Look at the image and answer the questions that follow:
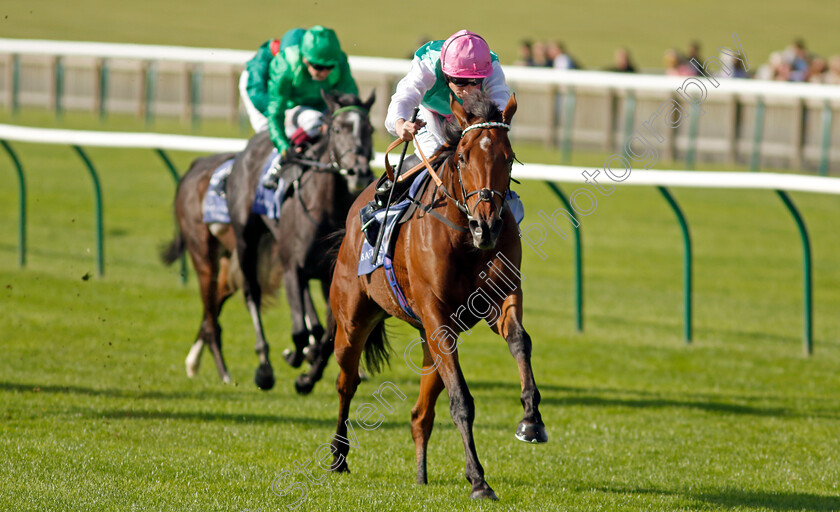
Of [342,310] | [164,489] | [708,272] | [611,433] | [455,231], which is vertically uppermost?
[455,231]

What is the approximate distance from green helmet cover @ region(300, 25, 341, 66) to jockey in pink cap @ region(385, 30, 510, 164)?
1771 millimetres

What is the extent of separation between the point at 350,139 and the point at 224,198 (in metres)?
1.58

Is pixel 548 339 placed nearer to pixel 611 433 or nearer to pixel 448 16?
pixel 611 433

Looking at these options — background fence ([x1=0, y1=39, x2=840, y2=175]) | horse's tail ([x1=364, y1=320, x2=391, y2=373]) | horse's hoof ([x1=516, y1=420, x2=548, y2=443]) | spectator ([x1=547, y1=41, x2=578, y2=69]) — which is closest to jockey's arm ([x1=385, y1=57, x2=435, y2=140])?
horse's tail ([x1=364, y1=320, x2=391, y2=373])

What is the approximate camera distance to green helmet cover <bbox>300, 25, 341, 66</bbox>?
6.96m

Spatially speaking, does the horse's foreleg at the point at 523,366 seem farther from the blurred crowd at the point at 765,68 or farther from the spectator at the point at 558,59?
the spectator at the point at 558,59

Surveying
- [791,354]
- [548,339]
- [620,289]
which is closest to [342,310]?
[548,339]

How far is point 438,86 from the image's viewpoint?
532 cm

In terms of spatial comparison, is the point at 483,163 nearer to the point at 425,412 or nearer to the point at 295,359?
the point at 425,412

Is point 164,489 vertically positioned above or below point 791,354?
above

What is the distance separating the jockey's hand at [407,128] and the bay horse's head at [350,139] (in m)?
1.68

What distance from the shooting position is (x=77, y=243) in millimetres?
12656

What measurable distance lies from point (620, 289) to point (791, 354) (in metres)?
2.90

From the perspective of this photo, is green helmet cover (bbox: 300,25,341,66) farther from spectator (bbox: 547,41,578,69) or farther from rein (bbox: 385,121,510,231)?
spectator (bbox: 547,41,578,69)
